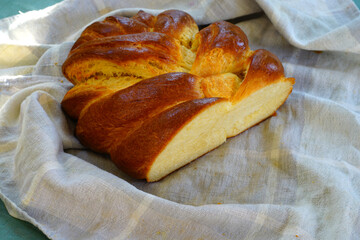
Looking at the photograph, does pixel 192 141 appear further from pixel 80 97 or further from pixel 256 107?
pixel 80 97

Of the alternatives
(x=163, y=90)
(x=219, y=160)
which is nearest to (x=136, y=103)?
(x=163, y=90)

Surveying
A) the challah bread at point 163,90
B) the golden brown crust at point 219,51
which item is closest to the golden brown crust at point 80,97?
the challah bread at point 163,90

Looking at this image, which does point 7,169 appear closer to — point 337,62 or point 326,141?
point 326,141

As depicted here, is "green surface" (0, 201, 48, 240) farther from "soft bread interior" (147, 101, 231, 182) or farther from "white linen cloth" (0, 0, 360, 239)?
"soft bread interior" (147, 101, 231, 182)

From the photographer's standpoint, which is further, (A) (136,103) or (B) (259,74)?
(B) (259,74)

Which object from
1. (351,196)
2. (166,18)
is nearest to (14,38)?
(166,18)

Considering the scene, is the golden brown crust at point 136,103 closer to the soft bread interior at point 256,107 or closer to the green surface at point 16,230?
the soft bread interior at point 256,107

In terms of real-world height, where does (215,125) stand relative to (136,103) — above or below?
below
